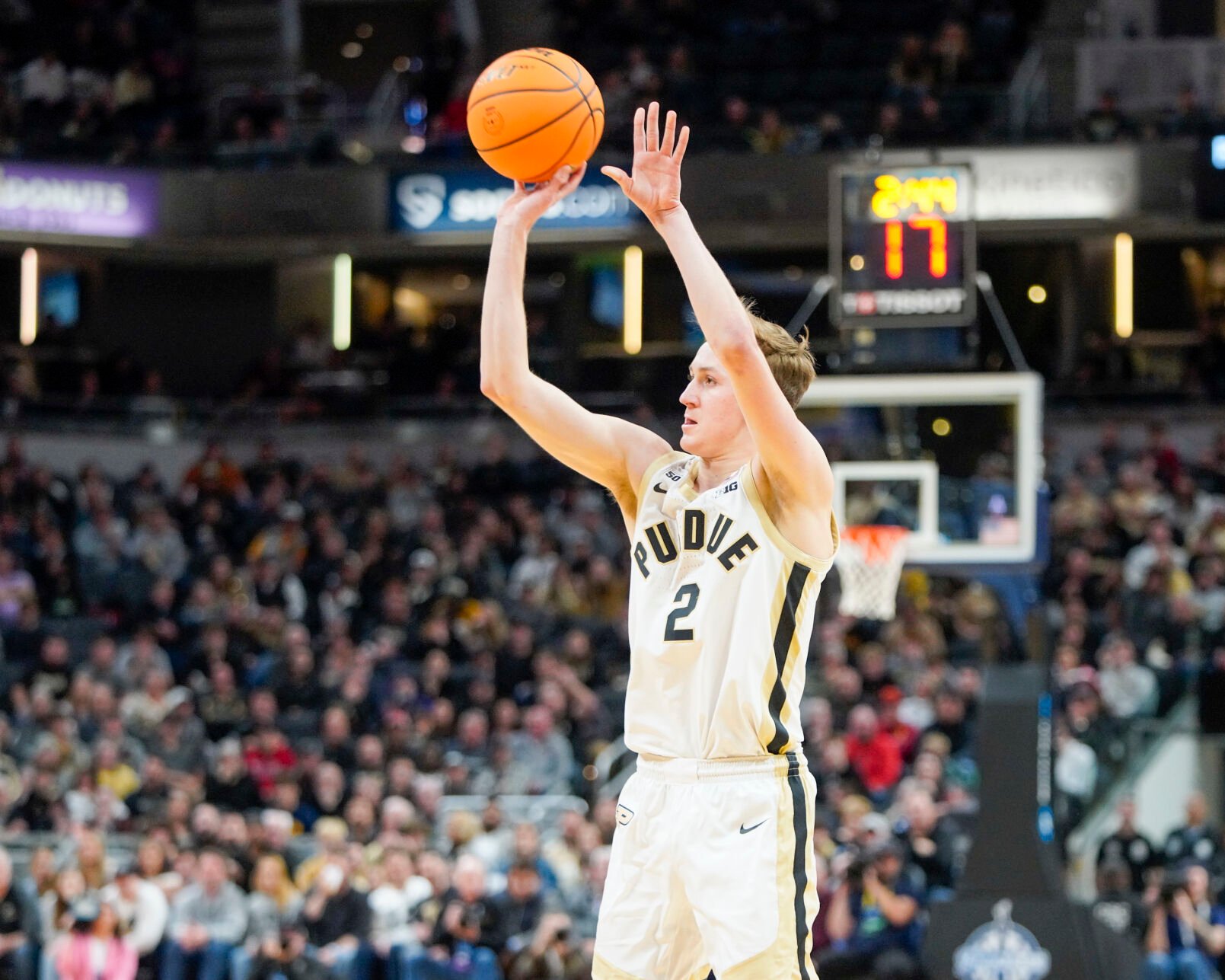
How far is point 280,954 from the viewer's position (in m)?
12.6

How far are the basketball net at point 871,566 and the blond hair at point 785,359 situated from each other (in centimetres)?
723

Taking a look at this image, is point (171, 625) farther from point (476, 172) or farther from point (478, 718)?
point (476, 172)

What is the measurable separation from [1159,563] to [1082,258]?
8.50 metres

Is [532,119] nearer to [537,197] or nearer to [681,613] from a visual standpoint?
[537,197]

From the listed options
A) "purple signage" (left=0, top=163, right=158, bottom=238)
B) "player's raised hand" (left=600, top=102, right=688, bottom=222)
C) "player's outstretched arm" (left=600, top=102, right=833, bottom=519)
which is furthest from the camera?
"purple signage" (left=0, top=163, right=158, bottom=238)

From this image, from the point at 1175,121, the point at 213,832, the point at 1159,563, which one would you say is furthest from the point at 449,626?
the point at 1175,121

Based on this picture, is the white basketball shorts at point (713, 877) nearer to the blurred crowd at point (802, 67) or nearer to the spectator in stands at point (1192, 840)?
the spectator in stands at point (1192, 840)

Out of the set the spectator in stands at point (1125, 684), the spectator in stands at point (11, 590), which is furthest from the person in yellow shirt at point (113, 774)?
the spectator in stands at point (1125, 684)

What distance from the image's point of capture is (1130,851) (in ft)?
43.6

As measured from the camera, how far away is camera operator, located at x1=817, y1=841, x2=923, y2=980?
11586 mm

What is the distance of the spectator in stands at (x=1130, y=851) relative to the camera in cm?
1316

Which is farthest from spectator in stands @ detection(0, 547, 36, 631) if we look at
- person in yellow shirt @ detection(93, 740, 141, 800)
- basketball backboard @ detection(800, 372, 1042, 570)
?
basketball backboard @ detection(800, 372, 1042, 570)

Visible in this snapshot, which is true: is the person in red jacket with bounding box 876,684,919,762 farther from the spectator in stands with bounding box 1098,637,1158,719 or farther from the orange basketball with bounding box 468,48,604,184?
the orange basketball with bounding box 468,48,604,184

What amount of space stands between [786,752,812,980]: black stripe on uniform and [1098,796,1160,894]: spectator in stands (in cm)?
925
